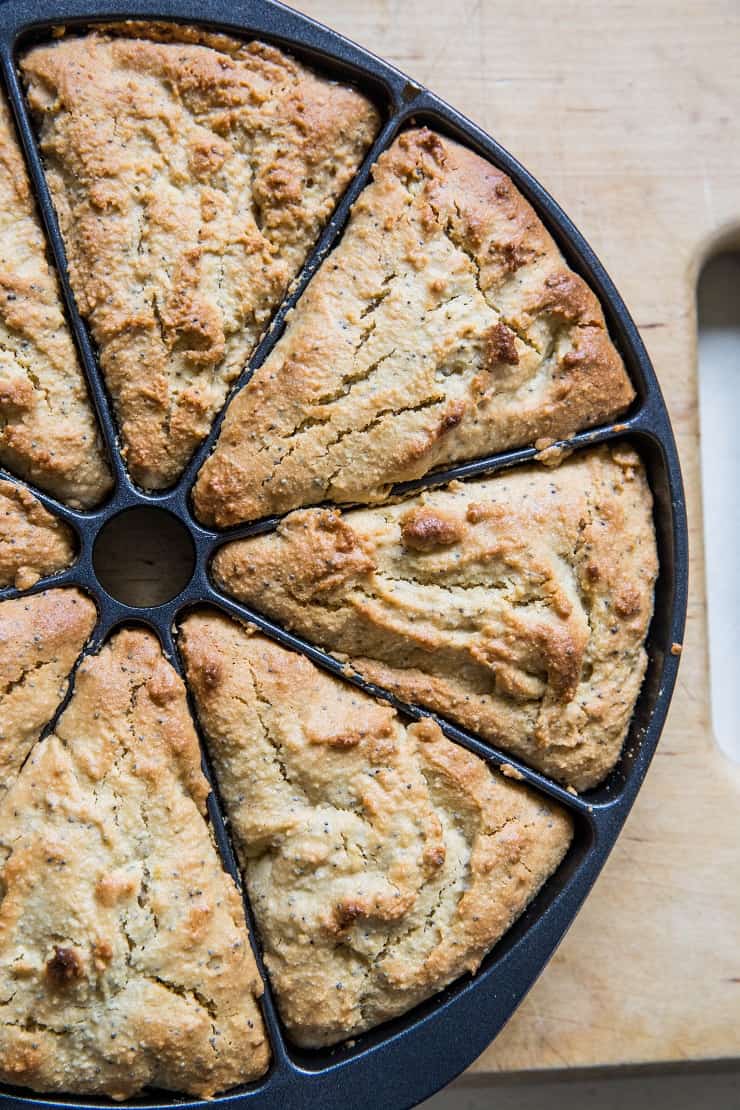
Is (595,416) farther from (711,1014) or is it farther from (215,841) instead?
(711,1014)

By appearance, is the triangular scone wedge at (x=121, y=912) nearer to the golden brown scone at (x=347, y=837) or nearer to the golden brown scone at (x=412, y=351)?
the golden brown scone at (x=347, y=837)

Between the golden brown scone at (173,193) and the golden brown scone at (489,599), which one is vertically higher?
the golden brown scone at (173,193)

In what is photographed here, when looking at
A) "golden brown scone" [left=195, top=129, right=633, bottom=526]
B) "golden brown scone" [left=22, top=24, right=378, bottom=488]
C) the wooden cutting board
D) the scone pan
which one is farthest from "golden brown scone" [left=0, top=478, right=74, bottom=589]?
the wooden cutting board

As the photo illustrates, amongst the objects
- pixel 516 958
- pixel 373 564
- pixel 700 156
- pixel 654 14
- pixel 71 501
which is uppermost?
pixel 654 14

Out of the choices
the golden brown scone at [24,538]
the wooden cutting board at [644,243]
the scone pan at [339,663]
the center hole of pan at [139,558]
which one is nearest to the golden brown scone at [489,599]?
the scone pan at [339,663]

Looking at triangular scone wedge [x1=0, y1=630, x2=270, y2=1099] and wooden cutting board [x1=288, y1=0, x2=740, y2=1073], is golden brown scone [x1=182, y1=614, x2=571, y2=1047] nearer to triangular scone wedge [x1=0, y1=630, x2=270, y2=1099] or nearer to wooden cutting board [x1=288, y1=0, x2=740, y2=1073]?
triangular scone wedge [x1=0, y1=630, x2=270, y2=1099]

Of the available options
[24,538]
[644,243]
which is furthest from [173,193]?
[644,243]

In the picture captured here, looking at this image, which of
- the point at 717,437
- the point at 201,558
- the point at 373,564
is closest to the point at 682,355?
the point at 717,437
